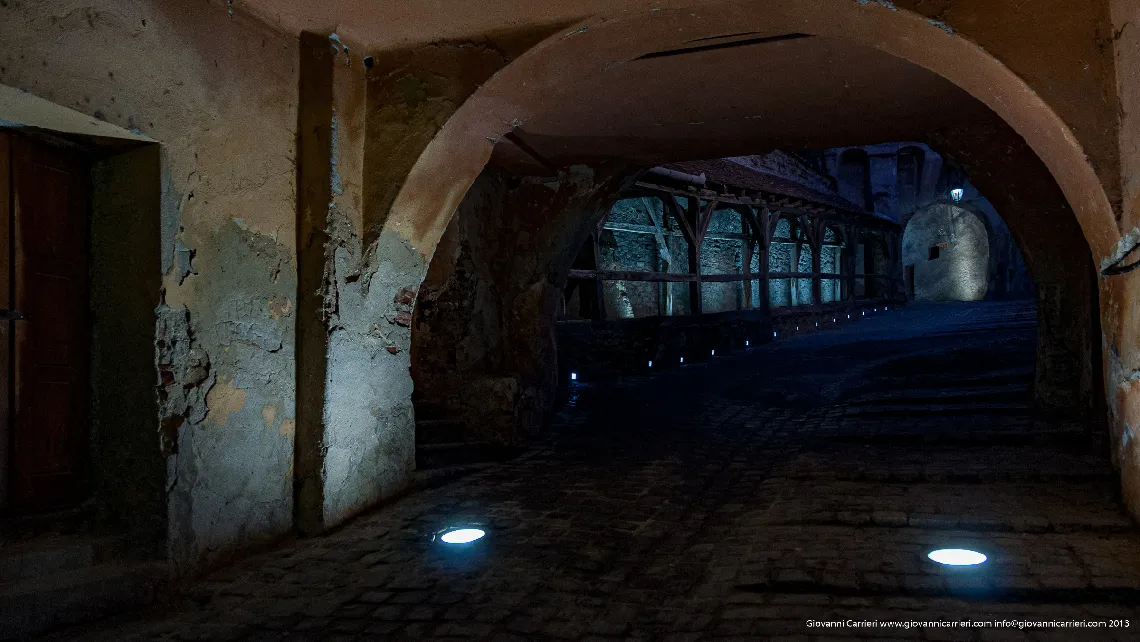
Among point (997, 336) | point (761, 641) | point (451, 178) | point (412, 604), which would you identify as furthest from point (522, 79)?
point (997, 336)

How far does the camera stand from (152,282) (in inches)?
135

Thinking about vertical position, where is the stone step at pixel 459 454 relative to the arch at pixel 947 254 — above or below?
below

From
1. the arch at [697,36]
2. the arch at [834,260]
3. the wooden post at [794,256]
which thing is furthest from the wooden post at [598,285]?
the arch at [834,260]

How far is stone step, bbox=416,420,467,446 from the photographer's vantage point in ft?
20.8

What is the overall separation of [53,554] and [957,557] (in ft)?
12.9

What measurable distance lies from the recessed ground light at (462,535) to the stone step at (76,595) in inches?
51.9

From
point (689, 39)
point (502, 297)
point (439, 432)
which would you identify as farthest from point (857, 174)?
point (689, 39)

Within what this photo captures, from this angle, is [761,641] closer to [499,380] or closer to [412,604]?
[412,604]

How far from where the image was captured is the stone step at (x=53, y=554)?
3119mm

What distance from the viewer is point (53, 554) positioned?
3219 mm

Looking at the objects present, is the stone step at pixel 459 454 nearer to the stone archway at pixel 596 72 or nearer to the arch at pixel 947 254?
the stone archway at pixel 596 72

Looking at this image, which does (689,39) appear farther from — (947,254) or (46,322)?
(947,254)

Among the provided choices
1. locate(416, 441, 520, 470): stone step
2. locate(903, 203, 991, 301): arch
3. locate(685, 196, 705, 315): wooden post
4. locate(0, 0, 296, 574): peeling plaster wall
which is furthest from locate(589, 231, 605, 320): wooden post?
locate(903, 203, 991, 301): arch

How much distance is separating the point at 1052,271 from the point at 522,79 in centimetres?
493
